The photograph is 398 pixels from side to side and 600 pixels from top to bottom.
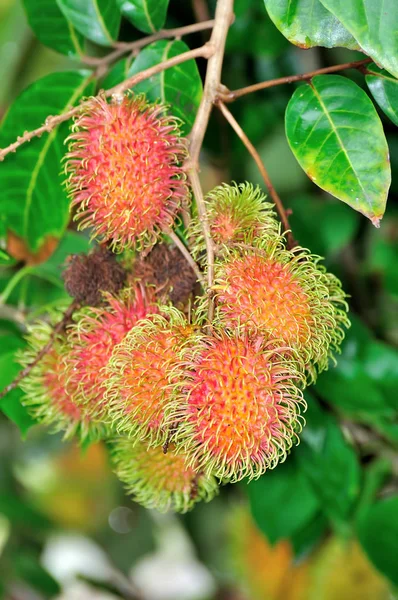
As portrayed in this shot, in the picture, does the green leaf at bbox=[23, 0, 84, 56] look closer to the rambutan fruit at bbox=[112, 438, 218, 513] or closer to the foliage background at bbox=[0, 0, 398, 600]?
the foliage background at bbox=[0, 0, 398, 600]

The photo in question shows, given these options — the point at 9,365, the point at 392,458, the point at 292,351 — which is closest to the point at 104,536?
the point at 392,458

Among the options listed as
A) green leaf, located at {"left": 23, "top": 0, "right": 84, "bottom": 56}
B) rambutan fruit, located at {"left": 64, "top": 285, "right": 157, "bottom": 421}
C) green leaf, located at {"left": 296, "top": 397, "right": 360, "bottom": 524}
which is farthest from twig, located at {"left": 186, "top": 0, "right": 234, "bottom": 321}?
green leaf, located at {"left": 296, "top": 397, "right": 360, "bottom": 524}

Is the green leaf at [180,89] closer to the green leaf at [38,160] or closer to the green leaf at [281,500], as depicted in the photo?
the green leaf at [38,160]

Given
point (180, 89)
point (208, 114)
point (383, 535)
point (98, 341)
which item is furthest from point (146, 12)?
point (383, 535)

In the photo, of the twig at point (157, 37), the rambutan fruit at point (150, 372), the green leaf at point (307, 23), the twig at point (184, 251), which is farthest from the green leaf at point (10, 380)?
the green leaf at point (307, 23)

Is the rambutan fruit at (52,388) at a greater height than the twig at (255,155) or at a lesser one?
lesser
